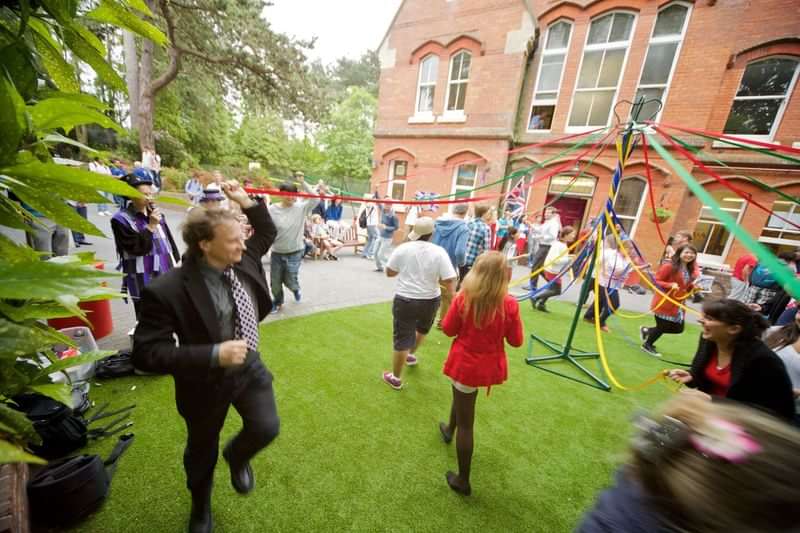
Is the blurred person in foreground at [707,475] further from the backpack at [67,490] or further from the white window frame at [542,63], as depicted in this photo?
the white window frame at [542,63]

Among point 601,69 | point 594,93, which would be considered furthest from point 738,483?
point 601,69

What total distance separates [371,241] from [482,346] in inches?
301

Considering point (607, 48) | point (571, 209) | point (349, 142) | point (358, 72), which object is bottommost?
point (571, 209)

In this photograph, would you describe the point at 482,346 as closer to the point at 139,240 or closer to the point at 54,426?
the point at 54,426

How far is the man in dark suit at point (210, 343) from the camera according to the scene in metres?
1.46

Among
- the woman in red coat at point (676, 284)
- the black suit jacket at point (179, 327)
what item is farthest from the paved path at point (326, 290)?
the black suit jacket at point (179, 327)

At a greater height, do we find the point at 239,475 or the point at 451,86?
the point at 451,86

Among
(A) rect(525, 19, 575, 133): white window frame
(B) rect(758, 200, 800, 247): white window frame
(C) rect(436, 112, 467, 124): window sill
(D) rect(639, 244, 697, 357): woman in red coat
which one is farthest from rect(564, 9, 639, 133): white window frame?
(D) rect(639, 244, 697, 357): woman in red coat

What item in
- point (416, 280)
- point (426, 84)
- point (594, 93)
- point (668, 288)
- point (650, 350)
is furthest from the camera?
point (426, 84)

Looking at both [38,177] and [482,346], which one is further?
[482,346]

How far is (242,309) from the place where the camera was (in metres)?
1.76

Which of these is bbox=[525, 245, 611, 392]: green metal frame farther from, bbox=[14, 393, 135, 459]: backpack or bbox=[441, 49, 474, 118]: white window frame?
bbox=[441, 49, 474, 118]: white window frame

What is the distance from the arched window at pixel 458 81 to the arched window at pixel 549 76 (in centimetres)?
218

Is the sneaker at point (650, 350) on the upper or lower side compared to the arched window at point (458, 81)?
lower
